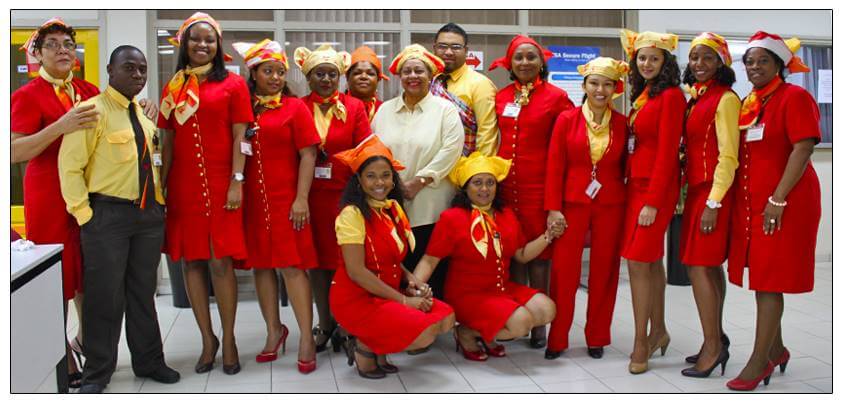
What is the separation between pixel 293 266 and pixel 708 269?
1976 mm

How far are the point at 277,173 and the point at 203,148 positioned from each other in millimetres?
369

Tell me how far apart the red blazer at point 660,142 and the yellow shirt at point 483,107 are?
0.79 metres

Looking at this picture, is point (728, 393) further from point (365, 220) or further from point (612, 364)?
point (365, 220)

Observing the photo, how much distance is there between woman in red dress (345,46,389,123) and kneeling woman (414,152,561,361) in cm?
67

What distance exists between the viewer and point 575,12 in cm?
620

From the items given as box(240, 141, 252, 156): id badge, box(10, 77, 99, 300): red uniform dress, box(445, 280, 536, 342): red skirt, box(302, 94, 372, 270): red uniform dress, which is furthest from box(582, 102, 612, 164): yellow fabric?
box(10, 77, 99, 300): red uniform dress

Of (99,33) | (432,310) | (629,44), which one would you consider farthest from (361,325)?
(99,33)

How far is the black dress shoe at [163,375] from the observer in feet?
10.9

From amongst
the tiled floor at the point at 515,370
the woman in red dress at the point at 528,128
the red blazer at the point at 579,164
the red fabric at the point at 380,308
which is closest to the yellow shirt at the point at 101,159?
the tiled floor at the point at 515,370

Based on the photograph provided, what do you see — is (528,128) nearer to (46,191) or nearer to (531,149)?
(531,149)

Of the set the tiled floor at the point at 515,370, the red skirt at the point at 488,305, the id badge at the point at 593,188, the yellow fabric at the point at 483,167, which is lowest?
the tiled floor at the point at 515,370

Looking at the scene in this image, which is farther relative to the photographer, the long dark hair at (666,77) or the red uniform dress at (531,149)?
the red uniform dress at (531,149)

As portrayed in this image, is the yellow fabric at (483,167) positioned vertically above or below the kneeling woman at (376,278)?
above

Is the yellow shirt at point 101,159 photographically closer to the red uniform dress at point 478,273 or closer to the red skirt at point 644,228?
the red uniform dress at point 478,273
